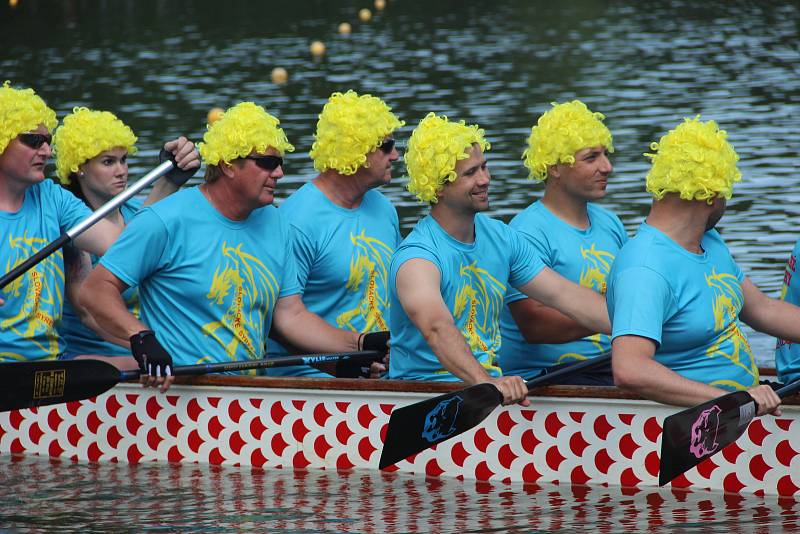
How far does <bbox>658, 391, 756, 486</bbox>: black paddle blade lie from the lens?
714 centimetres

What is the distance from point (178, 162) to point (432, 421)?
2657 millimetres

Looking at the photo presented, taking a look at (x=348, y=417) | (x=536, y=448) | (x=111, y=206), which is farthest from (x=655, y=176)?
(x=111, y=206)

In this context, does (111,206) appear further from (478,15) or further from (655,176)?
(478,15)

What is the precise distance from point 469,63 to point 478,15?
12.1m

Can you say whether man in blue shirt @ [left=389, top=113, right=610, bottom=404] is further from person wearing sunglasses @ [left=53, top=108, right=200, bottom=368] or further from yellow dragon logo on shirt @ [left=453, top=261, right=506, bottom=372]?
person wearing sunglasses @ [left=53, top=108, right=200, bottom=368]

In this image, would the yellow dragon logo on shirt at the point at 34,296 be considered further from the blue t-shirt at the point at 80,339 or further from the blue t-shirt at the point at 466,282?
the blue t-shirt at the point at 466,282

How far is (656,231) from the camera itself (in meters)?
7.39

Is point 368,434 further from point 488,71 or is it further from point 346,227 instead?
point 488,71

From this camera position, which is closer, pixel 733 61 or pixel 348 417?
pixel 348 417

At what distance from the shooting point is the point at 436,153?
8.23 meters

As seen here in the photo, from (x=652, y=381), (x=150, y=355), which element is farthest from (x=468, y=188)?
(x=150, y=355)

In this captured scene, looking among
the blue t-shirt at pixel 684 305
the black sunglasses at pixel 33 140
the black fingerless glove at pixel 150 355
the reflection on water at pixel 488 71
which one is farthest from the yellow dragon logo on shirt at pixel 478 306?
the reflection on water at pixel 488 71

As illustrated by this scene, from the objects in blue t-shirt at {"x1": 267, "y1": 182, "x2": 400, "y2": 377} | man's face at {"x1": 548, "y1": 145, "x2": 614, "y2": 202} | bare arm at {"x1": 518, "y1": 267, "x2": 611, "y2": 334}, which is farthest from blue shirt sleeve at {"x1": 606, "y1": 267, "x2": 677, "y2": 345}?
blue t-shirt at {"x1": 267, "y1": 182, "x2": 400, "y2": 377}

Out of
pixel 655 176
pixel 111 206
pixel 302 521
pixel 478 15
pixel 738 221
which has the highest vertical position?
pixel 655 176
